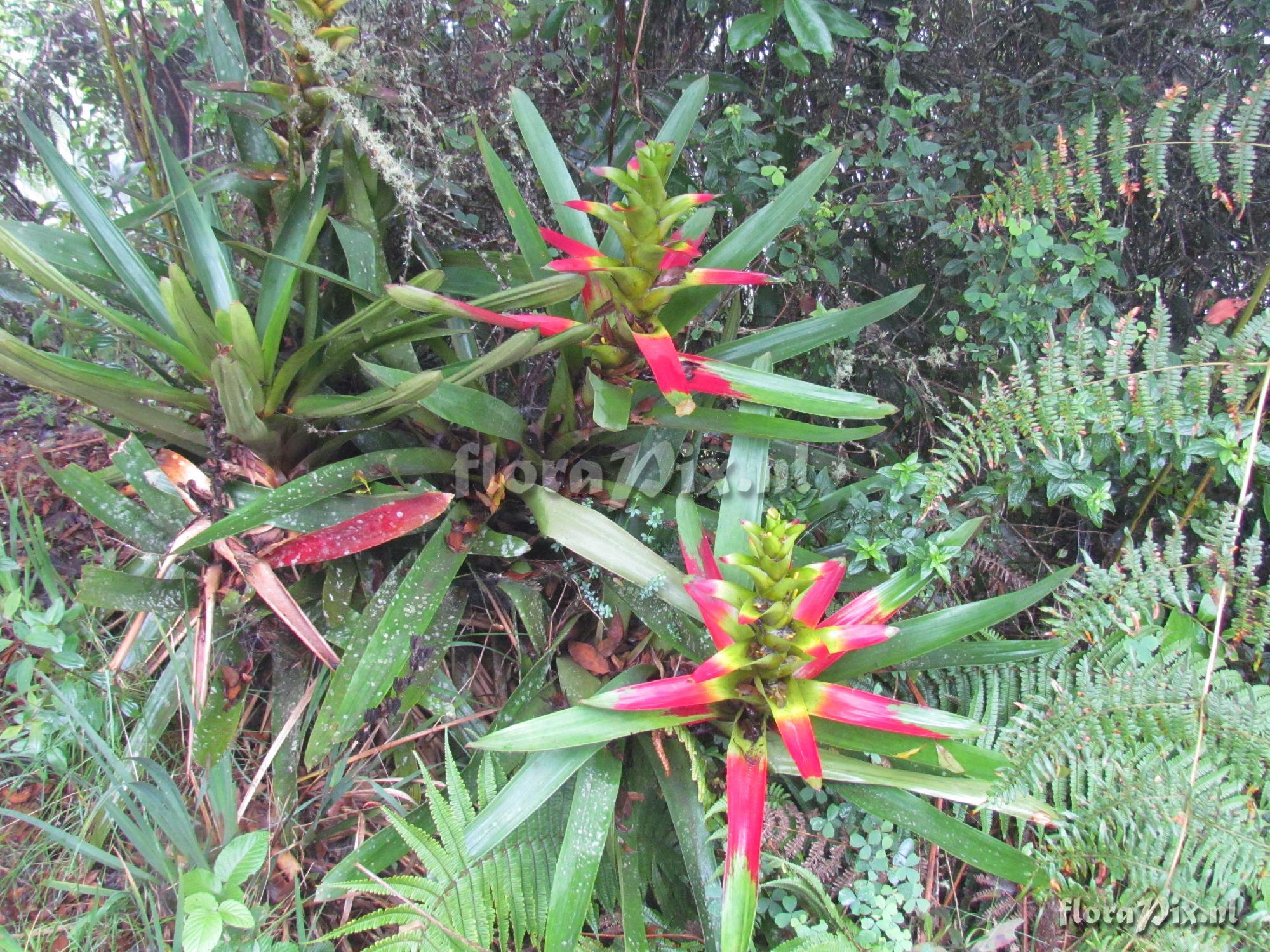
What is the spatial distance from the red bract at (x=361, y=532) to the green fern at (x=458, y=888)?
46cm

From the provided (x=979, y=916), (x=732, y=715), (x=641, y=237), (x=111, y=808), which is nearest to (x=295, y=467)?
(x=111, y=808)

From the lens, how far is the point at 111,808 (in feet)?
4.25

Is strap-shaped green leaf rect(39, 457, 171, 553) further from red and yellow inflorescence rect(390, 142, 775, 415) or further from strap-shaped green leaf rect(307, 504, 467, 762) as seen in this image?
red and yellow inflorescence rect(390, 142, 775, 415)

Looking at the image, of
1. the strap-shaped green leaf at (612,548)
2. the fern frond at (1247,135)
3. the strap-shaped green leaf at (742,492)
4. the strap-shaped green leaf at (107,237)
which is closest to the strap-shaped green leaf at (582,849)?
the strap-shaped green leaf at (612,548)

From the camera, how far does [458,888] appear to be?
4.16 feet

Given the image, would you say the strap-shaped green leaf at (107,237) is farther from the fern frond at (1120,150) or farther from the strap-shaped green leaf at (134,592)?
the fern frond at (1120,150)

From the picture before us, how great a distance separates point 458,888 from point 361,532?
2.24 ft

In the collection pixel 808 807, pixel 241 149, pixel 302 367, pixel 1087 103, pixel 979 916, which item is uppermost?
pixel 1087 103

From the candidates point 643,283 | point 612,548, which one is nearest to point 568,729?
point 612,548

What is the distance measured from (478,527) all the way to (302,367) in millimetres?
510

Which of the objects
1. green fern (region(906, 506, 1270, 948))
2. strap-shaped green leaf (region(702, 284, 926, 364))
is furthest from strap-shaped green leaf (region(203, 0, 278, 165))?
green fern (region(906, 506, 1270, 948))

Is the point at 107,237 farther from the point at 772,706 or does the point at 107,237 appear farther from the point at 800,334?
the point at 772,706

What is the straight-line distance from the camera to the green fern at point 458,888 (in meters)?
1.23

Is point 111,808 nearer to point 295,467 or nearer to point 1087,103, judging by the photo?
point 295,467
